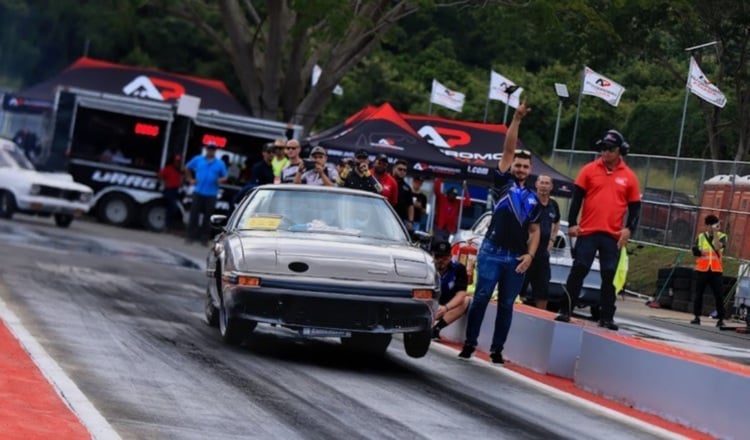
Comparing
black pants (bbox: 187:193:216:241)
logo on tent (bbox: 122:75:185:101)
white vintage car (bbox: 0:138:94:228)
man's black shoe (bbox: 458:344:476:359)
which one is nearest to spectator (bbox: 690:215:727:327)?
black pants (bbox: 187:193:216:241)

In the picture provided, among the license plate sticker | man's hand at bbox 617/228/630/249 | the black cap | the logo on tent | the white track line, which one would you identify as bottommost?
the white track line

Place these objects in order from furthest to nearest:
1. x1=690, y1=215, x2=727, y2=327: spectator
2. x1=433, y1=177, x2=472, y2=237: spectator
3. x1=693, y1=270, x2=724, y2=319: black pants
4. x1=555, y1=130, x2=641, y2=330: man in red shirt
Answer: x1=433, y1=177, x2=472, y2=237: spectator → x1=693, y1=270, x2=724, y2=319: black pants → x1=690, y1=215, x2=727, y2=327: spectator → x1=555, y1=130, x2=641, y2=330: man in red shirt

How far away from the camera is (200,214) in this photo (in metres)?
28.2

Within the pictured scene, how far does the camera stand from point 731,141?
2705cm

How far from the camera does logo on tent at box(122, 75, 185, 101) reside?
36.8 metres

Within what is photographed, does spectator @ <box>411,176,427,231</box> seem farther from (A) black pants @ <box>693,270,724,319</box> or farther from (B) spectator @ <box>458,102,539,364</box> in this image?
(B) spectator @ <box>458,102,539,364</box>

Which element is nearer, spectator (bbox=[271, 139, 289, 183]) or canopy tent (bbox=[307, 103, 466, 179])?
spectator (bbox=[271, 139, 289, 183])

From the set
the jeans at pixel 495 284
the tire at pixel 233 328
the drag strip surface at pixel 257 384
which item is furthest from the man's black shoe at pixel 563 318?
the tire at pixel 233 328

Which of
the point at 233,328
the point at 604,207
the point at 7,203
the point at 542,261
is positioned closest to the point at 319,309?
the point at 233,328

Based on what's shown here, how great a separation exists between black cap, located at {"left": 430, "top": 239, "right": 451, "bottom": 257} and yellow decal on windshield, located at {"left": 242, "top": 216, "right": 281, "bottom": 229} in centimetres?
191

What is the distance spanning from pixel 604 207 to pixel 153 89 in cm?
2482

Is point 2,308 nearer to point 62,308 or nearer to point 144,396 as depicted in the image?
point 62,308

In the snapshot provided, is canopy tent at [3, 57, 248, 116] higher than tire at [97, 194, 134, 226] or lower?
higher

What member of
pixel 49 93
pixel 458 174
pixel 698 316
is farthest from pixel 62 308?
pixel 49 93
